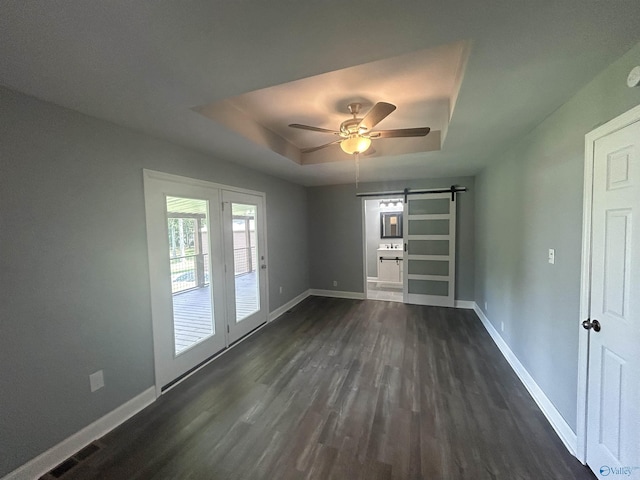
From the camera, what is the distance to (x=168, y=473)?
1617 millimetres

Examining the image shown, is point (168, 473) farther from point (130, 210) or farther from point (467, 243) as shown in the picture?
point (467, 243)

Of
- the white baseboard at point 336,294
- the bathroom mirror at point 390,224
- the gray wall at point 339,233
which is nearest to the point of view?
the gray wall at point 339,233

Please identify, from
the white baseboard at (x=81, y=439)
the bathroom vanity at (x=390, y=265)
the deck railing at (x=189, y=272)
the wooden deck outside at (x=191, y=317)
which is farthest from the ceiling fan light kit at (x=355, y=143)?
the bathroom vanity at (x=390, y=265)

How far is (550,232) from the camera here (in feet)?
6.59

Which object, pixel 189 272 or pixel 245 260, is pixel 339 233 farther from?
pixel 189 272

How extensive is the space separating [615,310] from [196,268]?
3304 millimetres

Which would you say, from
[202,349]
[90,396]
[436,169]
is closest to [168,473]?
[90,396]

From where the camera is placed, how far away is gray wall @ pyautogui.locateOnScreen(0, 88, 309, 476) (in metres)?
1.52

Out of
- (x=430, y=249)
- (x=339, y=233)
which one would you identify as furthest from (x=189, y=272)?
(x=430, y=249)

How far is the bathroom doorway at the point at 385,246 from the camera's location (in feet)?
20.1

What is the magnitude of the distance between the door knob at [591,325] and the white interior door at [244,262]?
3270mm

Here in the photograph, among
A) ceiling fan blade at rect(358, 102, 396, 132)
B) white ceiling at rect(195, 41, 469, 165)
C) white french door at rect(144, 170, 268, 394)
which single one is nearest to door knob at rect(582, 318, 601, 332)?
white ceiling at rect(195, 41, 469, 165)

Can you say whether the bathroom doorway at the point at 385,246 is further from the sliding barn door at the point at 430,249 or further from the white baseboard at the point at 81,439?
the white baseboard at the point at 81,439

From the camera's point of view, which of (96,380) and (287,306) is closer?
(96,380)
